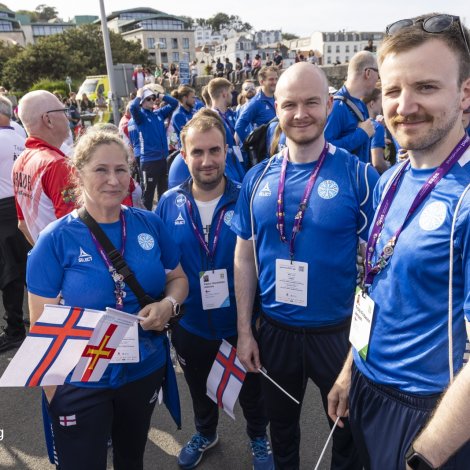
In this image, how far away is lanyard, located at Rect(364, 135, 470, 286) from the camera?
4.30ft

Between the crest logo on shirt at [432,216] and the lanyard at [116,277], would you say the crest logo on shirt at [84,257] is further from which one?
the crest logo on shirt at [432,216]

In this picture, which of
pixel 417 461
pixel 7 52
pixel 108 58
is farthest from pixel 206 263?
pixel 7 52

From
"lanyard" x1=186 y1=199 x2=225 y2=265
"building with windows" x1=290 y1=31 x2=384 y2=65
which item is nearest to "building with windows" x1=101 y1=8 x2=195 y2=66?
"building with windows" x1=290 y1=31 x2=384 y2=65

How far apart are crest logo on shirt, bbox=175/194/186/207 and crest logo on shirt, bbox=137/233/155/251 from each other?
0.46 metres

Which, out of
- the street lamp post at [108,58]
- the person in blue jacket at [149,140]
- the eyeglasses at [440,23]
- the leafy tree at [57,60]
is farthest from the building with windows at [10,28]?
the eyeglasses at [440,23]

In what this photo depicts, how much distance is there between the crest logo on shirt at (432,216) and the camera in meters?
1.24

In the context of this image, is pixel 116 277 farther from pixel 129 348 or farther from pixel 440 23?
pixel 440 23

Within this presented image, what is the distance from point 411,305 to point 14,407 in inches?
122

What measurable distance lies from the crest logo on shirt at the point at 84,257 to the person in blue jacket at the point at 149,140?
5431mm

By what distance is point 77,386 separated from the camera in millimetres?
1859

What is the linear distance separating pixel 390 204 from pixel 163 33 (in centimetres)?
8897

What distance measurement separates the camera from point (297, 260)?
1.97 m

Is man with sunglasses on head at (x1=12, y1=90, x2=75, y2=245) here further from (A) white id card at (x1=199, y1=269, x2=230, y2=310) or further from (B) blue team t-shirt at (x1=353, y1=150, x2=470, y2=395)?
(B) blue team t-shirt at (x1=353, y1=150, x2=470, y2=395)

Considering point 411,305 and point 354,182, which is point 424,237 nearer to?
point 411,305
